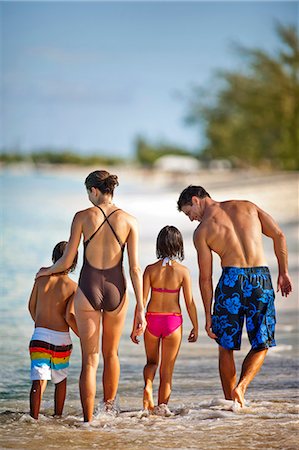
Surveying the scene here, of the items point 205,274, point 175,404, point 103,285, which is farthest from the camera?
point 175,404

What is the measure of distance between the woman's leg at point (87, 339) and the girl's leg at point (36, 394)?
212mm

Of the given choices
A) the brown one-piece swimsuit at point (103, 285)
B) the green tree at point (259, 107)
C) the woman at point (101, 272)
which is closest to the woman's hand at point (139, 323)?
the woman at point (101, 272)

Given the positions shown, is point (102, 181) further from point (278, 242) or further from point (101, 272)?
point (278, 242)

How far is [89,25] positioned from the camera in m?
105

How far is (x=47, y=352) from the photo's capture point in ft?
17.0

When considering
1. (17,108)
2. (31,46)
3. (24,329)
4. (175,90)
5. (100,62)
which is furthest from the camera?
(100,62)

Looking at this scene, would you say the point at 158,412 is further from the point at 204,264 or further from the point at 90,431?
the point at 204,264

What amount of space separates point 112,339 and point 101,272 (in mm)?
336

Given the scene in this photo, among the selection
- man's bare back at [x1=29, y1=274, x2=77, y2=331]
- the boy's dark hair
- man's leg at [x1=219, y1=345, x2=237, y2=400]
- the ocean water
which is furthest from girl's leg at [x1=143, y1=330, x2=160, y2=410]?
the boy's dark hair

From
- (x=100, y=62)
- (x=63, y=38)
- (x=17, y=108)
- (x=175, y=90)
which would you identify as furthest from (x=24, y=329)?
(x=100, y=62)

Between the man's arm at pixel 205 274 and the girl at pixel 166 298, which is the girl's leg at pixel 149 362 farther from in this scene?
the man's arm at pixel 205 274

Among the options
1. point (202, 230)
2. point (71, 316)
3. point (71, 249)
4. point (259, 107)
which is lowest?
point (71, 316)

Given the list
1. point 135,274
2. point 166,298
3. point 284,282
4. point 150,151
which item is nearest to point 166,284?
point 166,298

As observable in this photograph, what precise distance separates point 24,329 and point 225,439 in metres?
4.55
